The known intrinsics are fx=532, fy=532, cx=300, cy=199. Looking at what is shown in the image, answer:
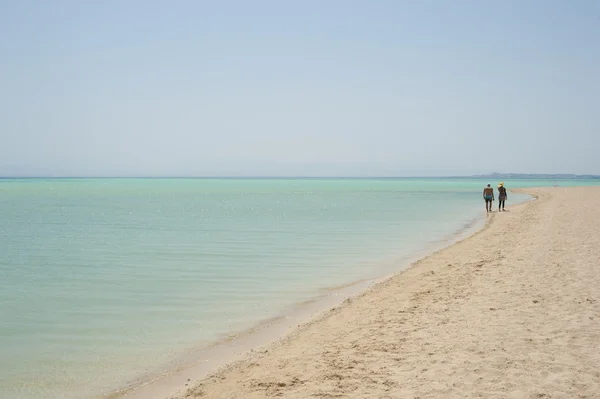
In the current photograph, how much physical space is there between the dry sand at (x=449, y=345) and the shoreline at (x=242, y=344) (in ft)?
1.14

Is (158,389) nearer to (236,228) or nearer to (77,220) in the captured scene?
(236,228)

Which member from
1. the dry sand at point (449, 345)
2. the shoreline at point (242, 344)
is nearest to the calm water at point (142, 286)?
the shoreline at point (242, 344)

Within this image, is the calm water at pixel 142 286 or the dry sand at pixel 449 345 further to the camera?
the calm water at pixel 142 286

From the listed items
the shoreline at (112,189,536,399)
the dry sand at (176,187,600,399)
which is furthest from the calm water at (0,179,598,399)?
the dry sand at (176,187,600,399)

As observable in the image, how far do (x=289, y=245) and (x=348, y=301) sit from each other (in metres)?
12.2

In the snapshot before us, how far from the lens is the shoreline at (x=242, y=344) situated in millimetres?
7629

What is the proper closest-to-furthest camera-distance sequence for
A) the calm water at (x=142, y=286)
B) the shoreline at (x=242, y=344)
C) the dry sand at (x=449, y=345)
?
the dry sand at (x=449, y=345) < the shoreline at (x=242, y=344) < the calm water at (x=142, y=286)

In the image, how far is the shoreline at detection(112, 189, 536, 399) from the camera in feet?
25.0

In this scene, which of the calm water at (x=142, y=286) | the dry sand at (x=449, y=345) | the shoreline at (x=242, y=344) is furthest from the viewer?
the calm water at (x=142, y=286)

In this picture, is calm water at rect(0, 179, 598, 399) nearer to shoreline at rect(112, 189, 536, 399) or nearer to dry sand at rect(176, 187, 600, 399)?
shoreline at rect(112, 189, 536, 399)

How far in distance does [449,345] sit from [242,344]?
3787mm

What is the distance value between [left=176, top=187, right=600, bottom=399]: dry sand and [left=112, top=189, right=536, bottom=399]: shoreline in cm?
35

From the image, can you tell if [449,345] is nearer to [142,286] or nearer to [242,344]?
[242,344]

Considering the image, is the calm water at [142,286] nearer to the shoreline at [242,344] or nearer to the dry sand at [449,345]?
the shoreline at [242,344]
